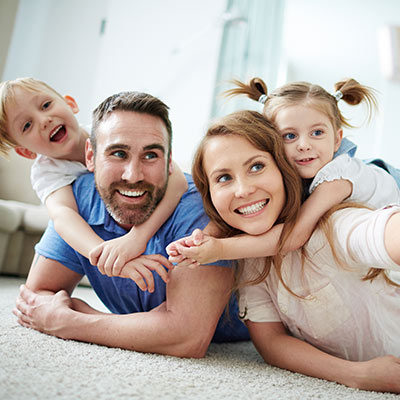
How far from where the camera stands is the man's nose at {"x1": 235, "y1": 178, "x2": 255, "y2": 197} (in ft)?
3.42

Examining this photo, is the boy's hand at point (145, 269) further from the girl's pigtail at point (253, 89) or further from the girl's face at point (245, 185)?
the girl's pigtail at point (253, 89)

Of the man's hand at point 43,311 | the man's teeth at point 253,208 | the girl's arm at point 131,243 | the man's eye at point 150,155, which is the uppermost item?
the man's eye at point 150,155

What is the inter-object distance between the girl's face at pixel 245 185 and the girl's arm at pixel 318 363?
0.99 feet

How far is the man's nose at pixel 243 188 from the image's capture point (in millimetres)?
1041

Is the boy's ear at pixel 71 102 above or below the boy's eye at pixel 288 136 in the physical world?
above

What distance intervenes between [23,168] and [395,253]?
280cm

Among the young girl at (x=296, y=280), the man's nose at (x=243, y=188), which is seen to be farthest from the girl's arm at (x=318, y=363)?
the man's nose at (x=243, y=188)

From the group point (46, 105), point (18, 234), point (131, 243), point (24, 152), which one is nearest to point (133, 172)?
point (131, 243)

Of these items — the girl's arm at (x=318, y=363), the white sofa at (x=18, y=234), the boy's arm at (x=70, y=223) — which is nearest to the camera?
the girl's arm at (x=318, y=363)

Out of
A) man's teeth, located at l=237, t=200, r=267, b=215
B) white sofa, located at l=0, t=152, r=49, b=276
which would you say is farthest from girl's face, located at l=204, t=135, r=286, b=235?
white sofa, located at l=0, t=152, r=49, b=276

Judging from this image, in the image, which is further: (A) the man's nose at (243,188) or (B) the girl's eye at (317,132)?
(B) the girl's eye at (317,132)

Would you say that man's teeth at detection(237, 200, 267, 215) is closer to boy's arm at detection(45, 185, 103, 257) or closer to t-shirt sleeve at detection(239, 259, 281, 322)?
t-shirt sleeve at detection(239, 259, 281, 322)

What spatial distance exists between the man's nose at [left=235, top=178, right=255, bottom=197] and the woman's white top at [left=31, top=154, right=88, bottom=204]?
2.29 ft

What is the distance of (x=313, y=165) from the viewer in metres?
1.19
